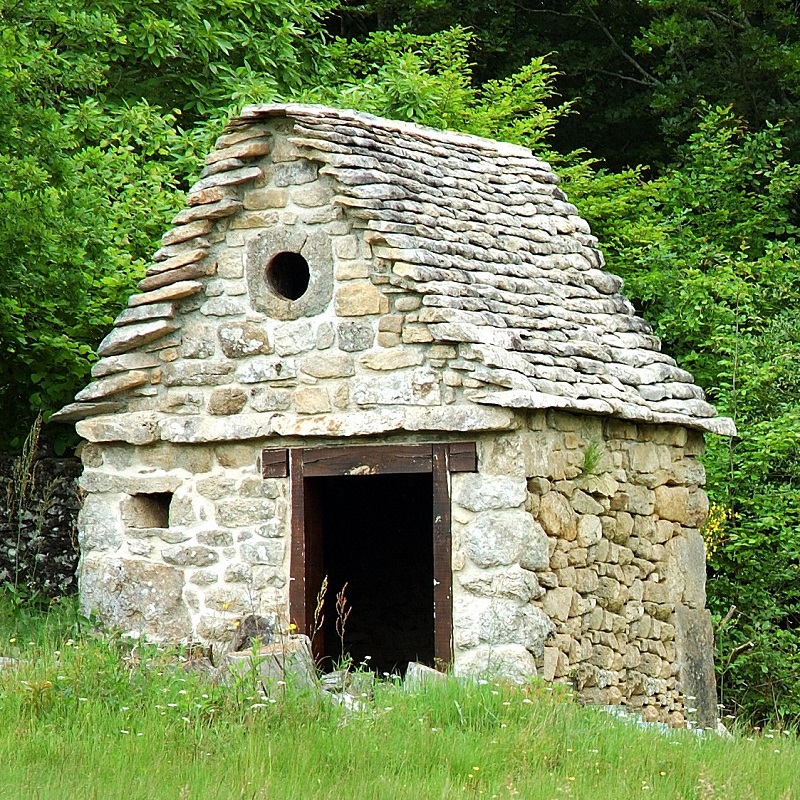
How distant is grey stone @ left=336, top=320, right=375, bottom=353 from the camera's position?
9234 millimetres

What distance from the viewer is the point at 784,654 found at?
40.9 feet

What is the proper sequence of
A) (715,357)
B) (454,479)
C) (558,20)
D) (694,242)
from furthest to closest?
(558,20), (694,242), (715,357), (454,479)

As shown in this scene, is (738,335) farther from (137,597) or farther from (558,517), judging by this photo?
(137,597)

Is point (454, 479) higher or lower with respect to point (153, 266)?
lower

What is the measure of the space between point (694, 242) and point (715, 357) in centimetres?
167

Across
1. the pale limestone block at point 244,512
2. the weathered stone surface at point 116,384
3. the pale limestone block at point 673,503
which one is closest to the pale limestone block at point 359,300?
the pale limestone block at point 244,512

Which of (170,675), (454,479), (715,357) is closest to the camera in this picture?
(170,675)

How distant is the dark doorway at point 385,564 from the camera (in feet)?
41.3

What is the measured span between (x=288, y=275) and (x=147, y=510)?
193 cm

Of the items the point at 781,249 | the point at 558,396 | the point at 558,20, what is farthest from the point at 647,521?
the point at 558,20

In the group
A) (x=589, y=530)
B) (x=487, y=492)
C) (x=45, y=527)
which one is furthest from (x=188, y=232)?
Answer: (x=45, y=527)

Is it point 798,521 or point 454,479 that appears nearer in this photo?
point 454,479

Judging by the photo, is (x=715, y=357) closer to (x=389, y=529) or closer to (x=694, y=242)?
(x=694, y=242)

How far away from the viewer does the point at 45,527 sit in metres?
12.4
